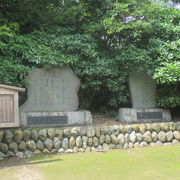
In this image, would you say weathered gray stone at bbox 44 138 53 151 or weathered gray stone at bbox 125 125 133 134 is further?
weathered gray stone at bbox 125 125 133 134

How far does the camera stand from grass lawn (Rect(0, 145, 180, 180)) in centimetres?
464

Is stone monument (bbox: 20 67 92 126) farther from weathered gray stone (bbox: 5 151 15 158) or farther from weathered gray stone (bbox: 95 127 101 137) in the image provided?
weathered gray stone (bbox: 5 151 15 158)

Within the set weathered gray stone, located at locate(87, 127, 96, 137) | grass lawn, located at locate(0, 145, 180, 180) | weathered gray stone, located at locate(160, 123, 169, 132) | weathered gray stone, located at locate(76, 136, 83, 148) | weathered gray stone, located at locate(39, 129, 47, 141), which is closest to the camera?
grass lawn, located at locate(0, 145, 180, 180)

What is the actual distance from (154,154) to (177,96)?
110 inches

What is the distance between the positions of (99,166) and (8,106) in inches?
98.4

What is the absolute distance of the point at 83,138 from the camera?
6.93m

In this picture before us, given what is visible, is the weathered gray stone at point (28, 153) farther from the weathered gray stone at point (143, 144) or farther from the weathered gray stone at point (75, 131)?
the weathered gray stone at point (143, 144)

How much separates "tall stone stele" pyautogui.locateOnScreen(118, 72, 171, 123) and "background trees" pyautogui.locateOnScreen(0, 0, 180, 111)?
29cm

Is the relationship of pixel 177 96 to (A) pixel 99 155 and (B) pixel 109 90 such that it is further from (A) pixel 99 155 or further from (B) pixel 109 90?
(A) pixel 99 155

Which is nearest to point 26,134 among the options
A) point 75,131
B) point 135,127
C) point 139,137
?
point 75,131

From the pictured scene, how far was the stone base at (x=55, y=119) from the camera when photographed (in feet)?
23.5

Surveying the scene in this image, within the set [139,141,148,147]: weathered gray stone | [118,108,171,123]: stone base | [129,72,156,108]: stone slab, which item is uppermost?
[129,72,156,108]: stone slab

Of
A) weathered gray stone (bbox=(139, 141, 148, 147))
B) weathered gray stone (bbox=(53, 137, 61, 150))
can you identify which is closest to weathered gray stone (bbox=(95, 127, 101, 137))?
weathered gray stone (bbox=(53, 137, 61, 150))

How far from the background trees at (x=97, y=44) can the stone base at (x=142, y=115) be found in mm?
351
